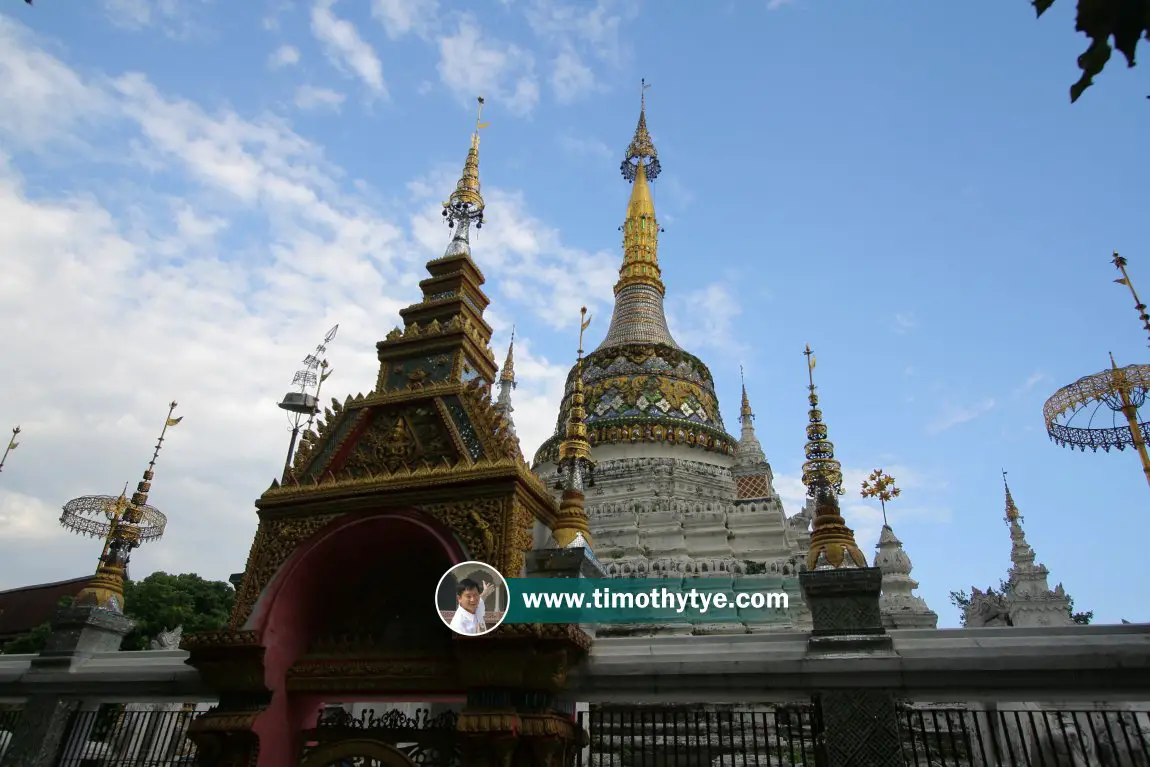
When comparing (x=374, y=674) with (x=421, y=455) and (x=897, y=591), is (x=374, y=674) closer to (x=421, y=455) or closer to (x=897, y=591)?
(x=421, y=455)

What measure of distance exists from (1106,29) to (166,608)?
106 ft

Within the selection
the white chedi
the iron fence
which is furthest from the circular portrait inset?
the white chedi

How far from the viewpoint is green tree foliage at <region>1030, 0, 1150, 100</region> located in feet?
9.59

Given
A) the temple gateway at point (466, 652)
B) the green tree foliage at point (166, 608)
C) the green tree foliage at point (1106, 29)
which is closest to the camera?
the green tree foliage at point (1106, 29)

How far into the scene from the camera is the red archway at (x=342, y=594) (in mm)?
9766

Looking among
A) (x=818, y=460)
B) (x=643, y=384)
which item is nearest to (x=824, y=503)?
(x=818, y=460)

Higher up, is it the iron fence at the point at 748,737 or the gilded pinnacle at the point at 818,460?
the gilded pinnacle at the point at 818,460

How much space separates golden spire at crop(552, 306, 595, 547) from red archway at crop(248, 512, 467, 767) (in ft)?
5.12

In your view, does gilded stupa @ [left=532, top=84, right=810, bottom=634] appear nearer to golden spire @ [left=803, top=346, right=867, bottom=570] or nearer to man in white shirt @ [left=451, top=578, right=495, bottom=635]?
golden spire @ [left=803, top=346, right=867, bottom=570]

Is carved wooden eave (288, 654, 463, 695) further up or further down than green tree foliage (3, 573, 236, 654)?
further down

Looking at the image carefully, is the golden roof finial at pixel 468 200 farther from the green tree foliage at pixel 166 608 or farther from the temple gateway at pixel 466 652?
the green tree foliage at pixel 166 608

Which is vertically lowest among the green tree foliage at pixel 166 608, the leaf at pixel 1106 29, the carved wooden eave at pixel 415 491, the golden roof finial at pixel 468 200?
the leaf at pixel 1106 29

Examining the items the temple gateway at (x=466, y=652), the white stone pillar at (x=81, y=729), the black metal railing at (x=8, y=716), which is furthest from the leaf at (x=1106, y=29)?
the black metal railing at (x=8, y=716)

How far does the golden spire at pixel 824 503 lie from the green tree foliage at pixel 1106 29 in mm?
6648
